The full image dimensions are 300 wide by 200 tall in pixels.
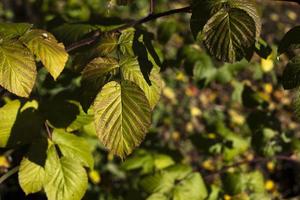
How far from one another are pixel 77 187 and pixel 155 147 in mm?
1012

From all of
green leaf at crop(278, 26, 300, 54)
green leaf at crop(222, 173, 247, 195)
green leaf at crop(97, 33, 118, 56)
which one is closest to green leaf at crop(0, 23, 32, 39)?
green leaf at crop(97, 33, 118, 56)

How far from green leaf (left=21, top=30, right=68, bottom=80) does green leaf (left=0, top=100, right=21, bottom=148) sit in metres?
0.34

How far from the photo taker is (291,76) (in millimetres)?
1307

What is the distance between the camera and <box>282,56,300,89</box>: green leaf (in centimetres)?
130

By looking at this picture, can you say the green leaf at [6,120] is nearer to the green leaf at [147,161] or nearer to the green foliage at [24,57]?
the green foliage at [24,57]

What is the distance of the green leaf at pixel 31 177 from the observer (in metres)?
1.55

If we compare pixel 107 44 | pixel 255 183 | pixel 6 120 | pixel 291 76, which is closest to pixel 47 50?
pixel 107 44

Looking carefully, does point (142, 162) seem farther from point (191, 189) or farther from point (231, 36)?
point (231, 36)

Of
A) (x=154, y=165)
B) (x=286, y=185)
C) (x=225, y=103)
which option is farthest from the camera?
(x=225, y=103)

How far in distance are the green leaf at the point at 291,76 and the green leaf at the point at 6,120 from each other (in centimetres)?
89

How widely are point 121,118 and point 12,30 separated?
0.45 meters

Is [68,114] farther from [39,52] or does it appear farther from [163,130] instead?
[163,130]

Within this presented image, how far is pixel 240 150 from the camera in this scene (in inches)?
97.0

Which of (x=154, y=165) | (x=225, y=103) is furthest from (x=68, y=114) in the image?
(x=225, y=103)
